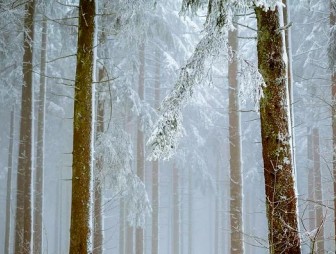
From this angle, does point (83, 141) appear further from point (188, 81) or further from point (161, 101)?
point (161, 101)

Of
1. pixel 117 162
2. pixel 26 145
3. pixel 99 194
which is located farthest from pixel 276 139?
pixel 26 145

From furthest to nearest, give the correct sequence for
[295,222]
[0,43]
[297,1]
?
[297,1], [0,43], [295,222]

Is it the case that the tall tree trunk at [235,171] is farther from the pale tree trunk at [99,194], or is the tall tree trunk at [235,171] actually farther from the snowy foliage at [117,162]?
the pale tree trunk at [99,194]

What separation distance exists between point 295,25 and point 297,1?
153 centimetres

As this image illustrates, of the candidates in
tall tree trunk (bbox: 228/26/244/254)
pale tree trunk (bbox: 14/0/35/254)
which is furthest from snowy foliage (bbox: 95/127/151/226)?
tall tree trunk (bbox: 228/26/244/254)

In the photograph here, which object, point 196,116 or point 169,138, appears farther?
point 196,116

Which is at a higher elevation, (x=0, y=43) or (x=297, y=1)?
(x=297, y=1)

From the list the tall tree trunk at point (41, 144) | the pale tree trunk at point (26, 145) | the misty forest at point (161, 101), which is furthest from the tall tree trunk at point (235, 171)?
the tall tree trunk at point (41, 144)

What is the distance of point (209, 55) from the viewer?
5.79 metres

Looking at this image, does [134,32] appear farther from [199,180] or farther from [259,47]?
[199,180]

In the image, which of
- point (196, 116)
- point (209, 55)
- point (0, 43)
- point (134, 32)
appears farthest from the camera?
point (196, 116)

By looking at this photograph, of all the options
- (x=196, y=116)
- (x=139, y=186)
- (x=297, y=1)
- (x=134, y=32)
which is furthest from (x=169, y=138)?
(x=196, y=116)

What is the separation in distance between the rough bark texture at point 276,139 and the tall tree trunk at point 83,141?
9.30 feet

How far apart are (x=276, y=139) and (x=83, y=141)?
307 centimetres
